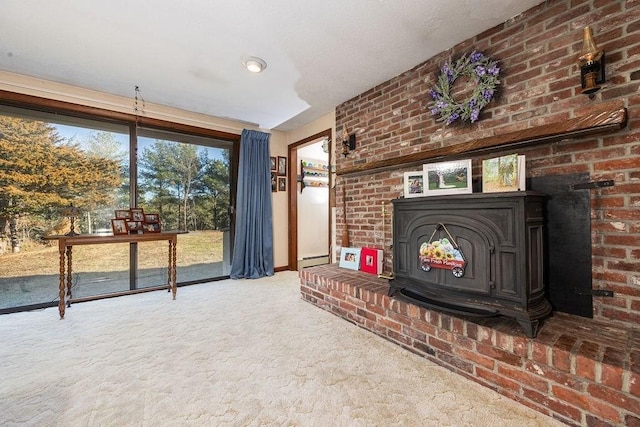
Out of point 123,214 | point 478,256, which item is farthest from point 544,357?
point 123,214

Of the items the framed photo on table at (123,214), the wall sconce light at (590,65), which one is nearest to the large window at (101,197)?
the framed photo on table at (123,214)

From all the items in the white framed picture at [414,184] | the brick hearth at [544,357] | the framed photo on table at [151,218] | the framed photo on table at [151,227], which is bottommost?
the brick hearth at [544,357]

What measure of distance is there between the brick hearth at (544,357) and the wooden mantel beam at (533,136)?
1.04 meters

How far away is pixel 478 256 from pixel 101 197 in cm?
371

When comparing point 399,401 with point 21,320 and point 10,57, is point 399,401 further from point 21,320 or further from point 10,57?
point 10,57

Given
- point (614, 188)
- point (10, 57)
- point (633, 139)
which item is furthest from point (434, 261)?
point (10, 57)

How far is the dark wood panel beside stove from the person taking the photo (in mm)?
1412

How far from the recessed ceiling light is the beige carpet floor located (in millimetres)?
2234

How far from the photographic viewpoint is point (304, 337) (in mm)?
1967

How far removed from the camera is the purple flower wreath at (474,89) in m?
1.87

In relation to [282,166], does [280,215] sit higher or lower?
lower

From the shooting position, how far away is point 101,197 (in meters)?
2.97

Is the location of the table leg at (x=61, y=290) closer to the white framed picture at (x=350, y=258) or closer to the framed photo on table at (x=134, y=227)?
the framed photo on table at (x=134, y=227)

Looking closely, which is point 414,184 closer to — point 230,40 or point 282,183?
point 230,40
